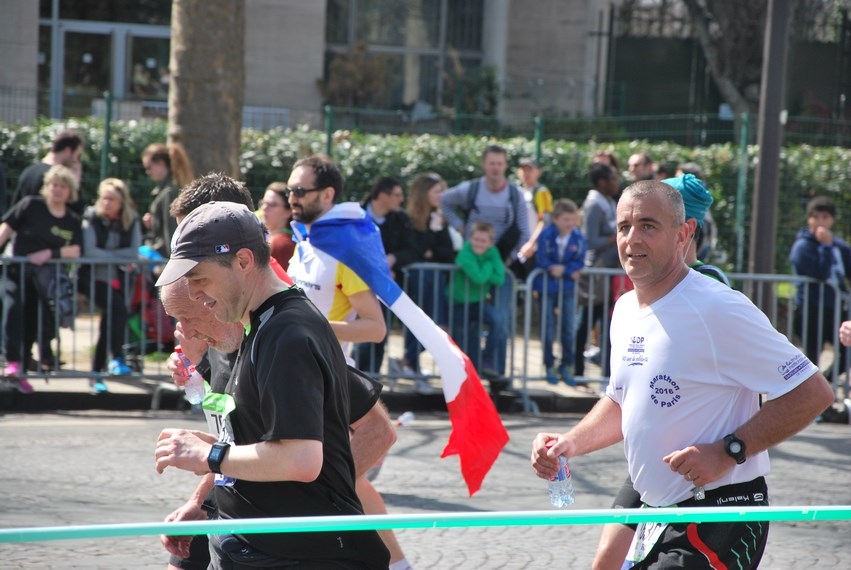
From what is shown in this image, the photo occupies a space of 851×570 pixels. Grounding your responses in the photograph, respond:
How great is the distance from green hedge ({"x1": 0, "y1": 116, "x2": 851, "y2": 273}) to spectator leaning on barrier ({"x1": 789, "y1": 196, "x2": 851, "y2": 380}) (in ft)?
11.3

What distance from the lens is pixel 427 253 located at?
10.4 meters

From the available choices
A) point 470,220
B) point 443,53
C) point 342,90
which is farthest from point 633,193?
point 443,53

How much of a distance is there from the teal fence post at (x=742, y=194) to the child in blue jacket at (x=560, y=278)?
12.3ft

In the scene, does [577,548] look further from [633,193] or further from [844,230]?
[844,230]

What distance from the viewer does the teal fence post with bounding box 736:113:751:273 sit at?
13562 millimetres

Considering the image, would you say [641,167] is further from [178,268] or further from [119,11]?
[119,11]

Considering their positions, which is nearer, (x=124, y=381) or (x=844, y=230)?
(x=124, y=381)

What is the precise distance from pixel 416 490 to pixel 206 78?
17.3 feet

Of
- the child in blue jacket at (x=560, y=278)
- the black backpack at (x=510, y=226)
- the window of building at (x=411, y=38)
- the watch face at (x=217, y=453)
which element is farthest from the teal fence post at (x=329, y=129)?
the window of building at (x=411, y=38)

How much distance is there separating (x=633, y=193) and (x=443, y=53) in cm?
2270

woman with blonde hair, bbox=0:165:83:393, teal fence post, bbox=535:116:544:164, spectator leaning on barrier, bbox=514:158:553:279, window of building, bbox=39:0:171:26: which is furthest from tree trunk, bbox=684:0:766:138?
woman with blonde hair, bbox=0:165:83:393

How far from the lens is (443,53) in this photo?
25.8m

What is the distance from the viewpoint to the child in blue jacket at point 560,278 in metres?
10.3

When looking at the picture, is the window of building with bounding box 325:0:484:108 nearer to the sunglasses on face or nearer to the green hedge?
the green hedge
